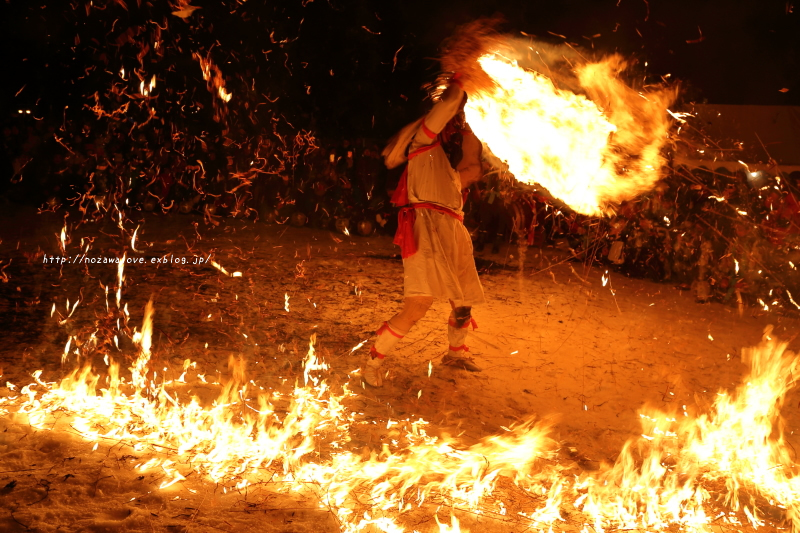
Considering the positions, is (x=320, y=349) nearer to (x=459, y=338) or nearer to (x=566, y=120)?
(x=459, y=338)

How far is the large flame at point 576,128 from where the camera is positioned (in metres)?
4.64

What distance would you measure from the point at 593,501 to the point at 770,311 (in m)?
6.43

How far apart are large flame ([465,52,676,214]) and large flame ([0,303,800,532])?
1.78 meters

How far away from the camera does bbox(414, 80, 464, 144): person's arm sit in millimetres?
4246

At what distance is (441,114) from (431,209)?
67cm

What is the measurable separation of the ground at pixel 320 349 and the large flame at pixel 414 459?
105 mm

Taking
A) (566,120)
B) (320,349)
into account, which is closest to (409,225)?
(320,349)

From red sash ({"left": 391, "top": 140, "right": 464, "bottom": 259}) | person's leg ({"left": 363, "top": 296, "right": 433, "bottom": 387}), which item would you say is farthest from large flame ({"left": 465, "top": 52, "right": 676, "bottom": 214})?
person's leg ({"left": 363, "top": 296, "right": 433, "bottom": 387})

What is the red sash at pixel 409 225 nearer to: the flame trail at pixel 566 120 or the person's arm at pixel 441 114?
the person's arm at pixel 441 114

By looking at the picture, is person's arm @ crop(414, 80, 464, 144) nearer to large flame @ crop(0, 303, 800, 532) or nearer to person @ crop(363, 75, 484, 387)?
person @ crop(363, 75, 484, 387)

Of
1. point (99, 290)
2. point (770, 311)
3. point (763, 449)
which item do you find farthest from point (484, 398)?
point (770, 311)

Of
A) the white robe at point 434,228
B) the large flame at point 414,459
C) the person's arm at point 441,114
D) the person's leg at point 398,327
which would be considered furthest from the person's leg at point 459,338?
the person's arm at point 441,114

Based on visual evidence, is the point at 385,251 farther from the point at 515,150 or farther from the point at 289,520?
the point at 289,520

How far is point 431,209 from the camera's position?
177 inches
